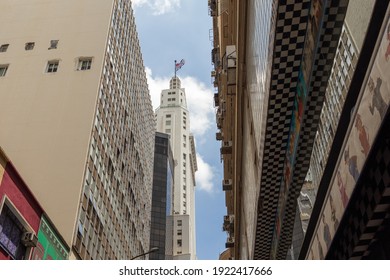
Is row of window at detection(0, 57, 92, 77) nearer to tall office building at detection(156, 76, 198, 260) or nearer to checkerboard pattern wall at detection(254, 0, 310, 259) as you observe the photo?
checkerboard pattern wall at detection(254, 0, 310, 259)

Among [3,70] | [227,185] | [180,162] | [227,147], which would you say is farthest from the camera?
[180,162]

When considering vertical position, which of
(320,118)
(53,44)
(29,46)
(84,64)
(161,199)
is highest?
(161,199)

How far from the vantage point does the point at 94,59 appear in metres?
34.2

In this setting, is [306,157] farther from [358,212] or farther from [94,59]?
[94,59]

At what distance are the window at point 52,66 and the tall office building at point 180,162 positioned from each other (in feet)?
239

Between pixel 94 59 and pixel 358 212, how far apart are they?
1139 inches

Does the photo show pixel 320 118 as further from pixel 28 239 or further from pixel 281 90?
pixel 28 239

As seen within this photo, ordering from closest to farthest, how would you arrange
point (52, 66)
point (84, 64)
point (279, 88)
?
1. point (279, 88)
2. point (84, 64)
3. point (52, 66)

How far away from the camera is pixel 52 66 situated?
35125mm

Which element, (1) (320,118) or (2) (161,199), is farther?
(2) (161,199)

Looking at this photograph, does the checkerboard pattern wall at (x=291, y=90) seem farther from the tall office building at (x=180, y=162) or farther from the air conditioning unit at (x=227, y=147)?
the tall office building at (x=180, y=162)

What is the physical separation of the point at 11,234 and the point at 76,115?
14.4 m

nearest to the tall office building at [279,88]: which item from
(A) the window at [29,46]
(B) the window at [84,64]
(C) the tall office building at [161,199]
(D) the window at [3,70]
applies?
(B) the window at [84,64]

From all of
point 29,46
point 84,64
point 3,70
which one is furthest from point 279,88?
point 29,46
